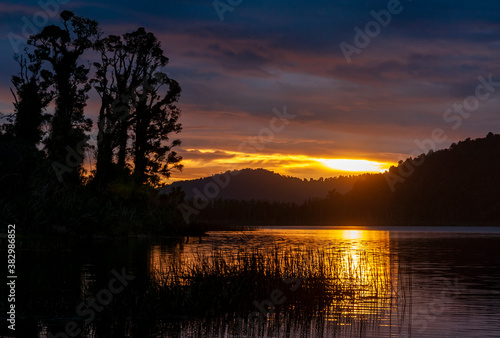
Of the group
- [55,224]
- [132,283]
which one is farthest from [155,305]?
[55,224]

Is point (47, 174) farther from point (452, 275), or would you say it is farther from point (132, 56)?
point (452, 275)

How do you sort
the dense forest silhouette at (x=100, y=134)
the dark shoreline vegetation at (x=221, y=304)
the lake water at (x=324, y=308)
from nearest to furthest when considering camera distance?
the lake water at (x=324, y=308)
the dark shoreline vegetation at (x=221, y=304)
the dense forest silhouette at (x=100, y=134)

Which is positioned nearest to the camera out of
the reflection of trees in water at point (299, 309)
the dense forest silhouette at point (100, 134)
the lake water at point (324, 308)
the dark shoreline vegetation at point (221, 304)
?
the lake water at point (324, 308)

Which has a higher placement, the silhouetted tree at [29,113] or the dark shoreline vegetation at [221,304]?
the silhouetted tree at [29,113]

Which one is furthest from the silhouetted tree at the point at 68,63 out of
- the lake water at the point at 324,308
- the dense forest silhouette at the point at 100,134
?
the lake water at the point at 324,308

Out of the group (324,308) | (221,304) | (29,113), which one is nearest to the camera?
(221,304)

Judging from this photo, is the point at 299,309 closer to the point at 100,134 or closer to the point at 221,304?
the point at 221,304

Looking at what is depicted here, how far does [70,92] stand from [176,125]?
1182 centimetres

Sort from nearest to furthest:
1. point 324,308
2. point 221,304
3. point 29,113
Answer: point 221,304
point 324,308
point 29,113

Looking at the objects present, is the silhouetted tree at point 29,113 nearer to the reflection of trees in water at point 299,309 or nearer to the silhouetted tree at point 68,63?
the silhouetted tree at point 68,63

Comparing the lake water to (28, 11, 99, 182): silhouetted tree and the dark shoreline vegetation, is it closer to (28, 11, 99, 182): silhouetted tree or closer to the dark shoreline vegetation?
the dark shoreline vegetation

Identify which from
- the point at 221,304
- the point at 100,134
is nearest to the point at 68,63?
the point at 100,134

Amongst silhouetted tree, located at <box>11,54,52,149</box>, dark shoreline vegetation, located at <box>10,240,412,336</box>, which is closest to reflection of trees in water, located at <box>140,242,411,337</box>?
dark shoreline vegetation, located at <box>10,240,412,336</box>

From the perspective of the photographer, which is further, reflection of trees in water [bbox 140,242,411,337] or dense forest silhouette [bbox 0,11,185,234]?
dense forest silhouette [bbox 0,11,185,234]
